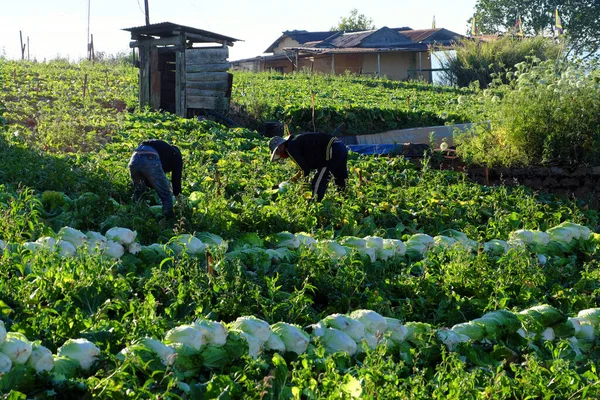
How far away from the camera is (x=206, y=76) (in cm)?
1709

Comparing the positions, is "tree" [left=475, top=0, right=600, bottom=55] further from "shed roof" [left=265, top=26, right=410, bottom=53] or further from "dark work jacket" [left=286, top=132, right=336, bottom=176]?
"dark work jacket" [left=286, top=132, right=336, bottom=176]

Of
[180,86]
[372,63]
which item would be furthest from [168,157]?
[372,63]

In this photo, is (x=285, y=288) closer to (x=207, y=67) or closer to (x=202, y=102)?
(x=202, y=102)

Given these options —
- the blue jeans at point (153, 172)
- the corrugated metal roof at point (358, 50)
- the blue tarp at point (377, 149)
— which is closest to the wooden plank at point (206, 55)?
the blue tarp at point (377, 149)

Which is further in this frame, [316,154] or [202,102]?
[202,102]

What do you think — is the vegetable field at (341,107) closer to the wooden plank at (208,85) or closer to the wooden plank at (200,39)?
the wooden plank at (208,85)

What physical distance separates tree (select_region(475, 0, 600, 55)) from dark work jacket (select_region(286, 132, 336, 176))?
45.5 metres

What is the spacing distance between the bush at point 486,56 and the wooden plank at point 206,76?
48.9ft

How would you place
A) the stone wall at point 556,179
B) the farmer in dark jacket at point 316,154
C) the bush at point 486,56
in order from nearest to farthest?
the farmer in dark jacket at point 316,154 < the stone wall at point 556,179 < the bush at point 486,56

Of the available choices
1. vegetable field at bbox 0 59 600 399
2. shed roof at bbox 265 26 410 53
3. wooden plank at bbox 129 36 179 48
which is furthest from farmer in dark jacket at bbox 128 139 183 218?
shed roof at bbox 265 26 410 53

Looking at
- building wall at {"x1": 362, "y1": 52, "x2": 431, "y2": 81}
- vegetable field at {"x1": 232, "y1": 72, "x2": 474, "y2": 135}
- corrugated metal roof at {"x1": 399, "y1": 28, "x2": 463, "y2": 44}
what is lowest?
vegetable field at {"x1": 232, "y1": 72, "x2": 474, "y2": 135}

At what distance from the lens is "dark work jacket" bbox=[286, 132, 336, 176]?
8.96 meters

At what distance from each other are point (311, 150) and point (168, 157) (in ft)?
5.95

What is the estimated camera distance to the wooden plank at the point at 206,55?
667 inches
